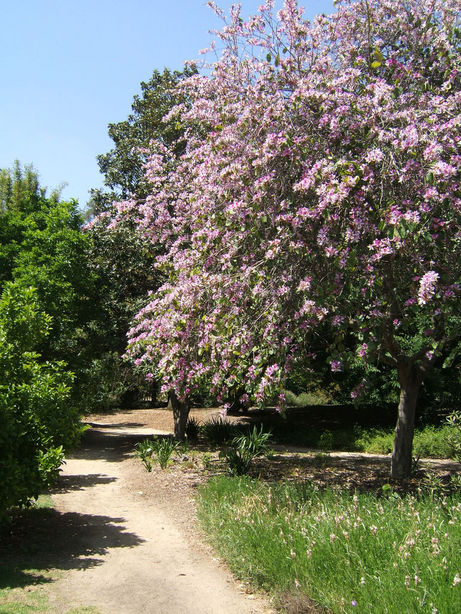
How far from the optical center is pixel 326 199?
5.58m

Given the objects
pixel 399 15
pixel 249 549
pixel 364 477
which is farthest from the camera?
pixel 364 477

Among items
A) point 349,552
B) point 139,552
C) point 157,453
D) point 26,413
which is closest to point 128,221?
point 157,453

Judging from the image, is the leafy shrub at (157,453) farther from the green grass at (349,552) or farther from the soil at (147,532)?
the green grass at (349,552)

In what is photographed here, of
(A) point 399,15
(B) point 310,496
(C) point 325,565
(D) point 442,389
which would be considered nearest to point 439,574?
(C) point 325,565

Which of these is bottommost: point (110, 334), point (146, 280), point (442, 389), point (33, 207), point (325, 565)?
point (325, 565)

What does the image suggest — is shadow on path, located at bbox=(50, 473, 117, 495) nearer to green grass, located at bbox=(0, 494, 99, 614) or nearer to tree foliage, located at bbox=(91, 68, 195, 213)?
green grass, located at bbox=(0, 494, 99, 614)

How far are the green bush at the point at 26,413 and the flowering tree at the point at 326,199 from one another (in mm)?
2047

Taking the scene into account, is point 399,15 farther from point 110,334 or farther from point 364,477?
point 110,334

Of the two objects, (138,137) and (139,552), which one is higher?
(138,137)

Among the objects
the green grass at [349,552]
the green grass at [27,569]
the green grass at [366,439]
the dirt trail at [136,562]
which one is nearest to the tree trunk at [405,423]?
the green grass at [349,552]

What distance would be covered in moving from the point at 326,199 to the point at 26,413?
13.6 feet

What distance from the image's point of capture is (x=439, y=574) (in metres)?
3.36

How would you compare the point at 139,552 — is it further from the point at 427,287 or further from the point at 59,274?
the point at 59,274

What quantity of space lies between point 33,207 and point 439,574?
603 inches
